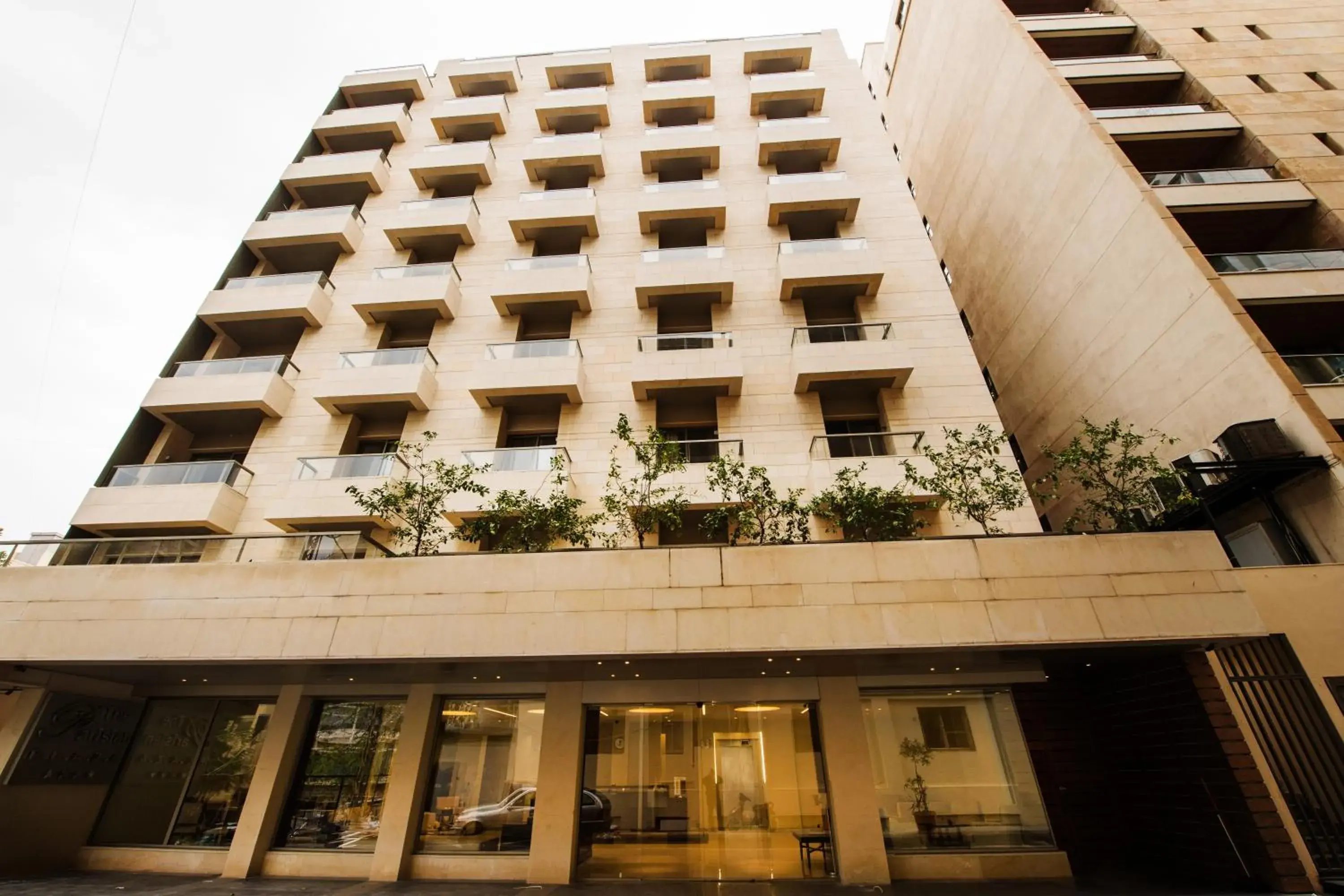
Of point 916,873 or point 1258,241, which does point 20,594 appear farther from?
point 1258,241

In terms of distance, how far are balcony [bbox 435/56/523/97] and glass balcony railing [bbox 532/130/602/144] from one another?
182 inches

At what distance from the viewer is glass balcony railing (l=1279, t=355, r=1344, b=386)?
38.8 ft

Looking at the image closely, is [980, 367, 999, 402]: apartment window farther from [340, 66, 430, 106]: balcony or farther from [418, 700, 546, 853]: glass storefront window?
[340, 66, 430, 106]: balcony

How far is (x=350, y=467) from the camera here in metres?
14.3

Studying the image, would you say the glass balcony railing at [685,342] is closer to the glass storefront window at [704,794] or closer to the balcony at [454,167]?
the glass storefront window at [704,794]

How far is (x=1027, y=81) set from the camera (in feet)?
59.8

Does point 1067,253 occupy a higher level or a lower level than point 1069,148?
lower

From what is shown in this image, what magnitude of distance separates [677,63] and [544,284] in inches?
517

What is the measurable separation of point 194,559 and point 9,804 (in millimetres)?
4745

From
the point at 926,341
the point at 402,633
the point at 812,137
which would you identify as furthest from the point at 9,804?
the point at 812,137

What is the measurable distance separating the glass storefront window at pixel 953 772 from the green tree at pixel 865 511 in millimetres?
3094

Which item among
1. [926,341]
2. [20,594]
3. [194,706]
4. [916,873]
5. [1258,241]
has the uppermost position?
[1258,241]

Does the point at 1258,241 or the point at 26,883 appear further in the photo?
the point at 1258,241

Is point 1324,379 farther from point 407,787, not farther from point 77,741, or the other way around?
point 77,741
